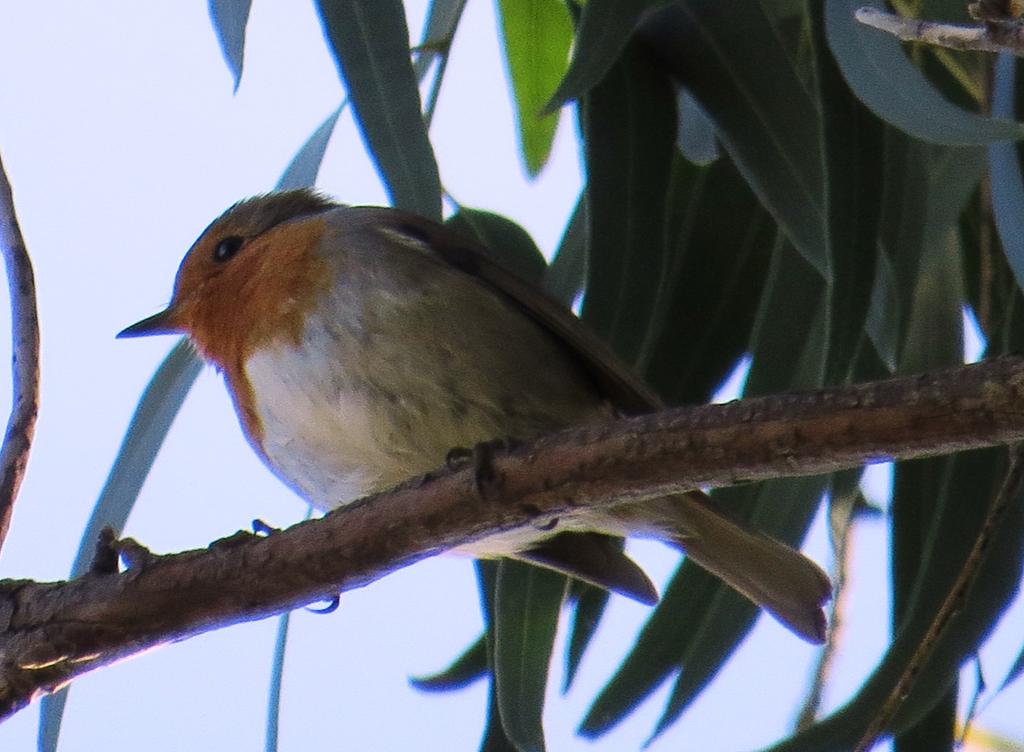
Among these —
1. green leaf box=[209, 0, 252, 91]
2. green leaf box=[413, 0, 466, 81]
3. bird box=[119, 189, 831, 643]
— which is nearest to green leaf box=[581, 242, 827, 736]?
bird box=[119, 189, 831, 643]

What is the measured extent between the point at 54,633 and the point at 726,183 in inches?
54.7

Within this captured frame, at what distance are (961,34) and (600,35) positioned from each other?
0.76 meters

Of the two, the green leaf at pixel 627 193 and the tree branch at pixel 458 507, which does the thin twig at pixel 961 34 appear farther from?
the green leaf at pixel 627 193

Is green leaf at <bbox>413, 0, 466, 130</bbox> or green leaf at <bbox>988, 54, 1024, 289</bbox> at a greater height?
green leaf at <bbox>413, 0, 466, 130</bbox>

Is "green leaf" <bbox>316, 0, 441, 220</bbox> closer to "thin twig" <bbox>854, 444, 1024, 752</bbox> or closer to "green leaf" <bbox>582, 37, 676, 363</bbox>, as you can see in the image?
"green leaf" <bbox>582, 37, 676, 363</bbox>

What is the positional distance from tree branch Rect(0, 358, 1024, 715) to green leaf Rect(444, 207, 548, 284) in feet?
3.17

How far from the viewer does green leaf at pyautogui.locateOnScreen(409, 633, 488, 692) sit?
2.53m

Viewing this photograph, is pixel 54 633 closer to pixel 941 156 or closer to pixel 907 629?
pixel 907 629

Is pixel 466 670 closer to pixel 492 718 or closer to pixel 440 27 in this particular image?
pixel 492 718

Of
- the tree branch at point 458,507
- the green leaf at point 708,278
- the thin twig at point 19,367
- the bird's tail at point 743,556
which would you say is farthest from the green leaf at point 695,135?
the thin twig at point 19,367

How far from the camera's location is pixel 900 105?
5.24ft

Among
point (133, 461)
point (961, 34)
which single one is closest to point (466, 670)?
point (133, 461)

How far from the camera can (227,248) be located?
8.50 feet

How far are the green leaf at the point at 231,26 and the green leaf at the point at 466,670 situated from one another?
1087mm
